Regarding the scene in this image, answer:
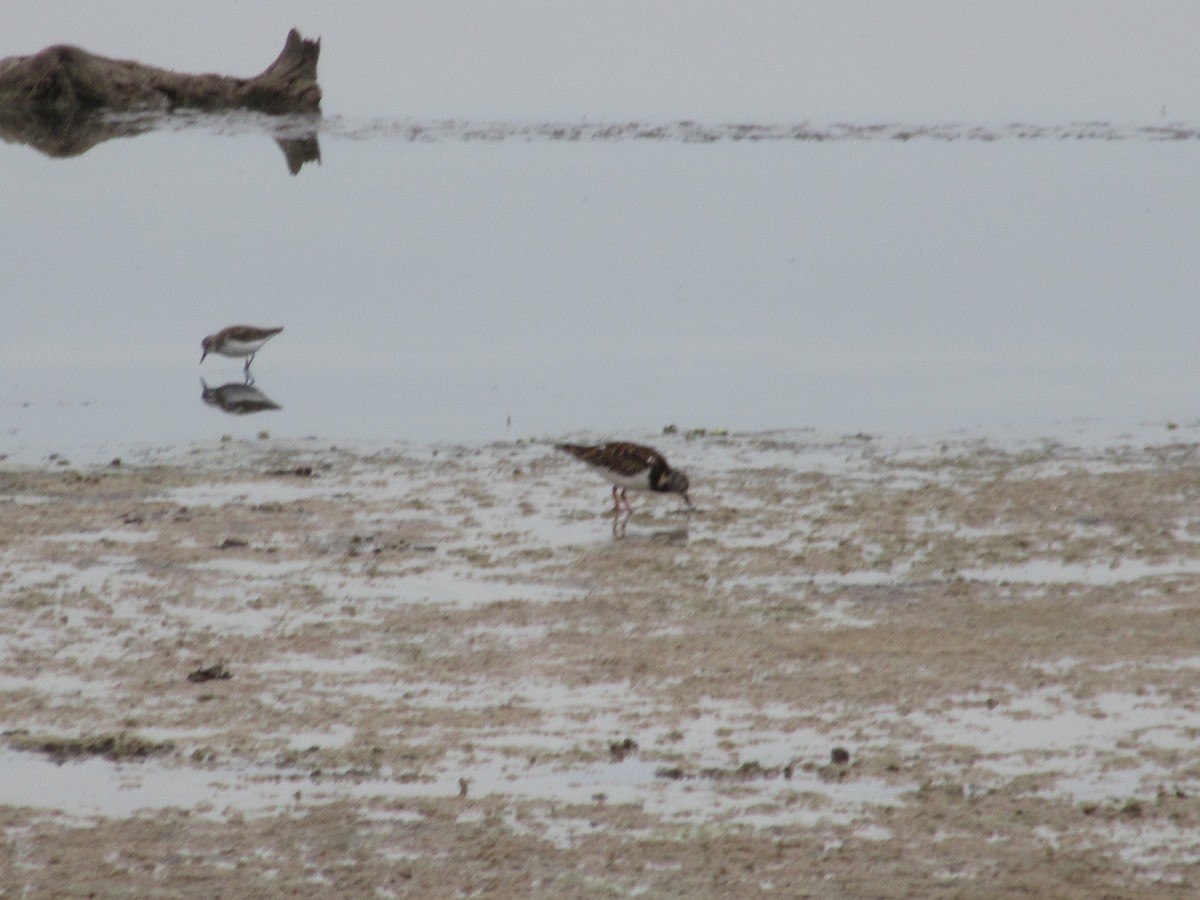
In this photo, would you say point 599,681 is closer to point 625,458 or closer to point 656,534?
point 656,534

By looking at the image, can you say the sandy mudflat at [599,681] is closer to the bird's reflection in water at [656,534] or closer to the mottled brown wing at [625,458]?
the bird's reflection in water at [656,534]

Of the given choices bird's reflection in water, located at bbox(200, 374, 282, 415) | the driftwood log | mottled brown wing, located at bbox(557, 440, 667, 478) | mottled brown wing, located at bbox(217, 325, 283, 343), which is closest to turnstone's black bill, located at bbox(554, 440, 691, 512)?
mottled brown wing, located at bbox(557, 440, 667, 478)

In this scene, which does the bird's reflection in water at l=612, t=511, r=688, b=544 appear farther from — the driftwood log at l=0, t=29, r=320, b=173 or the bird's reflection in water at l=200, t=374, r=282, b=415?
the driftwood log at l=0, t=29, r=320, b=173

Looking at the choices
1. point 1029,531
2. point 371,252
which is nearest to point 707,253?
point 371,252

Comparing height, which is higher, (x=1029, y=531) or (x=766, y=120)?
(x=766, y=120)

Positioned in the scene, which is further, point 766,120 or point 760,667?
point 766,120

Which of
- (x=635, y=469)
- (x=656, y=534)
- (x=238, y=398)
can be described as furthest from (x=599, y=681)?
(x=238, y=398)

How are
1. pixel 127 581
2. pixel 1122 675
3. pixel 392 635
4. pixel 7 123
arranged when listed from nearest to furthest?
pixel 1122 675 → pixel 392 635 → pixel 127 581 → pixel 7 123

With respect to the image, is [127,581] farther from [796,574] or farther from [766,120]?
[766,120]

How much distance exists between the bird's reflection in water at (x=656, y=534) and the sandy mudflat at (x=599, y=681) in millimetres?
48

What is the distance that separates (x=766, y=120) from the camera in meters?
47.2

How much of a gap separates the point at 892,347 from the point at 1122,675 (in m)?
11.1

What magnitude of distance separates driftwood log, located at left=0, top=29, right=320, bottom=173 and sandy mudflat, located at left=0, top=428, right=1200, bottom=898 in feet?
97.9

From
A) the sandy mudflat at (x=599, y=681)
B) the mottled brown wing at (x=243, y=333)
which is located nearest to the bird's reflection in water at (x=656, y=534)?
the sandy mudflat at (x=599, y=681)
